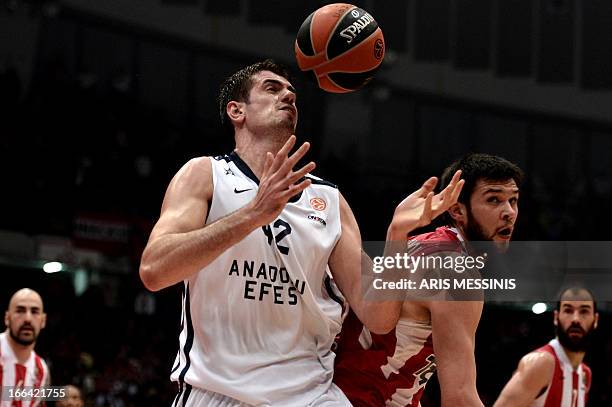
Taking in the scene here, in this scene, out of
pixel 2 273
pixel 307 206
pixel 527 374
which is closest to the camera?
pixel 307 206

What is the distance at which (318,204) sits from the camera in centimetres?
350

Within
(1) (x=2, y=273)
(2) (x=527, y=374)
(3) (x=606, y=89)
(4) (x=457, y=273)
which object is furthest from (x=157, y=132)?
(4) (x=457, y=273)

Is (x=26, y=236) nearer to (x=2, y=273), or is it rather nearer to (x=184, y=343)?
(x=2, y=273)

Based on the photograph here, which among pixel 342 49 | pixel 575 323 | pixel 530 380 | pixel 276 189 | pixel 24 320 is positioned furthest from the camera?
pixel 24 320

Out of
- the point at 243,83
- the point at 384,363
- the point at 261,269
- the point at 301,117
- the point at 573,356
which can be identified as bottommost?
the point at 384,363

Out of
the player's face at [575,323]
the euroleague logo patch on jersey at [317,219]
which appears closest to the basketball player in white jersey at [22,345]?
the player's face at [575,323]

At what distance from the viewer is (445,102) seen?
49.7ft

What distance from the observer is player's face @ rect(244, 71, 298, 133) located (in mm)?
3467

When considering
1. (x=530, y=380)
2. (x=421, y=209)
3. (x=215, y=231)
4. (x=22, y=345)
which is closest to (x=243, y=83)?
(x=215, y=231)

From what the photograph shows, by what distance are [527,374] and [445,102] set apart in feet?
32.1

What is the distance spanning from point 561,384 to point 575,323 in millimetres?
405

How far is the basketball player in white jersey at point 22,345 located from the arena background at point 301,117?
4.98m

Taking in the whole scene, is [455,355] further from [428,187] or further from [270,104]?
[270,104]

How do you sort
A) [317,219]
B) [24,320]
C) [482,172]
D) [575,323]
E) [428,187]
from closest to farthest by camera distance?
[428,187]
[317,219]
[482,172]
[575,323]
[24,320]
